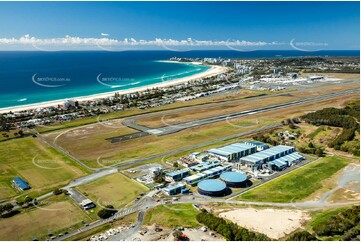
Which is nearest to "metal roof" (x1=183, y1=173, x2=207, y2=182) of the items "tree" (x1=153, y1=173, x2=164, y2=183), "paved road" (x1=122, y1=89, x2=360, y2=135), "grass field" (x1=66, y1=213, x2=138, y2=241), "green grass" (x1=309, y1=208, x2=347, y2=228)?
"tree" (x1=153, y1=173, x2=164, y2=183)

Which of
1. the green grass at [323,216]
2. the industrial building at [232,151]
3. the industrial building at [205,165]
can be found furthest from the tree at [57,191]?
the green grass at [323,216]

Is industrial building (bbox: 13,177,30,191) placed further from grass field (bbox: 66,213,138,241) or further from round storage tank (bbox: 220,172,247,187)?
round storage tank (bbox: 220,172,247,187)

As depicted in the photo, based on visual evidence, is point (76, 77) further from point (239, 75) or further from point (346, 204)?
point (346, 204)

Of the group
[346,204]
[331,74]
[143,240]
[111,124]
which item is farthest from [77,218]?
[331,74]

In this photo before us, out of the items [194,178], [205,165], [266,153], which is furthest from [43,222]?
[266,153]

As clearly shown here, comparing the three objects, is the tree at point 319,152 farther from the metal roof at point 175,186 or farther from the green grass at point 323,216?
the metal roof at point 175,186

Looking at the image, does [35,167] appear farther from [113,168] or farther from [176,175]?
[176,175]
